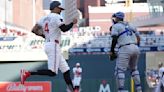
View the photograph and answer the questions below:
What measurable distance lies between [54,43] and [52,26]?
1.03 ft

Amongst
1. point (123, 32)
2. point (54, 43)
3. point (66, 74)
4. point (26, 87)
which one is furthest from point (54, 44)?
point (26, 87)

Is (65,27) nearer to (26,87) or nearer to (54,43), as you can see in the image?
(54,43)

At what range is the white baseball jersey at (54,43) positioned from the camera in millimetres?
9508

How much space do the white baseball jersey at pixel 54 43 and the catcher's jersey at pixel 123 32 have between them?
1309 mm

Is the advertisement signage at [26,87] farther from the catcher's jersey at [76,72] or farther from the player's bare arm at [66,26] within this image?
the player's bare arm at [66,26]

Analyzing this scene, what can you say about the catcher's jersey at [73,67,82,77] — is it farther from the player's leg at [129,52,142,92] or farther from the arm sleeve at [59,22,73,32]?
the arm sleeve at [59,22,73,32]

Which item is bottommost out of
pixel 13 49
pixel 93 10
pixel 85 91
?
pixel 85 91

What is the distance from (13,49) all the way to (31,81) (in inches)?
209

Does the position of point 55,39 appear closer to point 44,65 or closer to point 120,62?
point 120,62

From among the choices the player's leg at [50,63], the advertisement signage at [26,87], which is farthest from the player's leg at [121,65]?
the advertisement signage at [26,87]

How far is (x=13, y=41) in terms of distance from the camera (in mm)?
30984

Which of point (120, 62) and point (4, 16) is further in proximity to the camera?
point (4, 16)

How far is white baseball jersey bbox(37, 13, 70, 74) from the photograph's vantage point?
9.51m

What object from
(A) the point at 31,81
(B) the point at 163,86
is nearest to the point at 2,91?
(A) the point at 31,81
